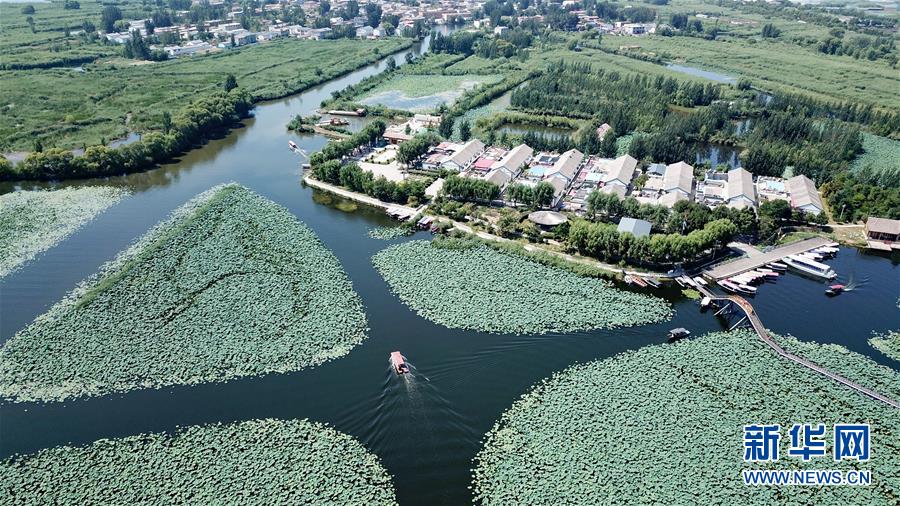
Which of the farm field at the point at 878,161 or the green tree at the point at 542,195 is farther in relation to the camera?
the farm field at the point at 878,161

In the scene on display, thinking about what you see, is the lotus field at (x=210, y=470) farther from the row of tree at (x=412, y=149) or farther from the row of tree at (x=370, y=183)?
the row of tree at (x=412, y=149)

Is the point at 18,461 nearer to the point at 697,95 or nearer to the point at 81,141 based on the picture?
the point at 81,141

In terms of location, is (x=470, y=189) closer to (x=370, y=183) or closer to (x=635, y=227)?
(x=370, y=183)

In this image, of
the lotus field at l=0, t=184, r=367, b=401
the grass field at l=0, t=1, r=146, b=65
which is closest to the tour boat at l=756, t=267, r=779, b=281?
the lotus field at l=0, t=184, r=367, b=401

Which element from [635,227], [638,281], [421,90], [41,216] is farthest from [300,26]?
[638,281]

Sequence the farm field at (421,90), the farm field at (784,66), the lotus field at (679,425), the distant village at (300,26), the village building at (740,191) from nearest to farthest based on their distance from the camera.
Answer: the lotus field at (679,425), the village building at (740,191), the farm field at (421,90), the farm field at (784,66), the distant village at (300,26)

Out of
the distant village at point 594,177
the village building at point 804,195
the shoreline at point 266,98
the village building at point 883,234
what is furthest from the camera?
the shoreline at point 266,98

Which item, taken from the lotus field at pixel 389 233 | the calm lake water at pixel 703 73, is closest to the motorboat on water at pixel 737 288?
the lotus field at pixel 389 233
